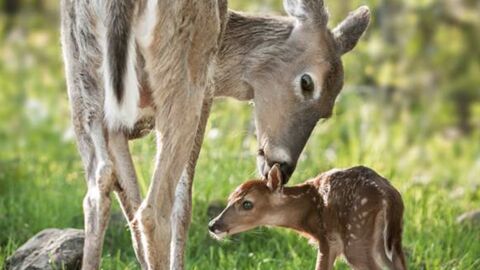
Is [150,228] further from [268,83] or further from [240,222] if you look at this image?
[268,83]

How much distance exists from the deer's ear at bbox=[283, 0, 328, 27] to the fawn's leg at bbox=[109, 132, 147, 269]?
5.42 feet

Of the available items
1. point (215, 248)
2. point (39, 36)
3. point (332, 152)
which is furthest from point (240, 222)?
point (39, 36)

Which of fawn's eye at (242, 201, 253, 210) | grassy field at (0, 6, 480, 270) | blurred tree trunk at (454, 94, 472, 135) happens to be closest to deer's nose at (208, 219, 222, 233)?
fawn's eye at (242, 201, 253, 210)

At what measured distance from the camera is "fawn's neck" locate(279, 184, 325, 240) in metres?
7.13

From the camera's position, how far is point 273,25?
8062 mm

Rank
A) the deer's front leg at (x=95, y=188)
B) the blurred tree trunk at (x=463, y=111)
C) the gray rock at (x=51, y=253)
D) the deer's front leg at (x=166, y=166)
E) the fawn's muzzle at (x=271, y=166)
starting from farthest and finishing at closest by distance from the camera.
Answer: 1. the blurred tree trunk at (x=463, y=111)
2. the fawn's muzzle at (x=271, y=166)
3. the gray rock at (x=51, y=253)
4. the deer's front leg at (x=95, y=188)
5. the deer's front leg at (x=166, y=166)

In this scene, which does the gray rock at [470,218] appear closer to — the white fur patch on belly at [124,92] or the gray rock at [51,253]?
the gray rock at [51,253]

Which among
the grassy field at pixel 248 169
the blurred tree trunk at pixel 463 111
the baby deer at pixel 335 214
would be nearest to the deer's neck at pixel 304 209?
the baby deer at pixel 335 214

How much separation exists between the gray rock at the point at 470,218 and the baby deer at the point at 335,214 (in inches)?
61.2

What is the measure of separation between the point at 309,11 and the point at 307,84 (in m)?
0.45

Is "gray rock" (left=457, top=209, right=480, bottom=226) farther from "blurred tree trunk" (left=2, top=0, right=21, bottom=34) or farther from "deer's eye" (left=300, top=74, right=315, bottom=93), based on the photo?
"blurred tree trunk" (left=2, top=0, right=21, bottom=34)

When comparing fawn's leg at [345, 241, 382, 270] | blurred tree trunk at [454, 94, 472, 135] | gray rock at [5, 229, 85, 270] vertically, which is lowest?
blurred tree trunk at [454, 94, 472, 135]

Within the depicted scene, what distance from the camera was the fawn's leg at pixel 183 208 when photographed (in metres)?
7.28

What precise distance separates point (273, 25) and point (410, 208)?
61.2 inches
